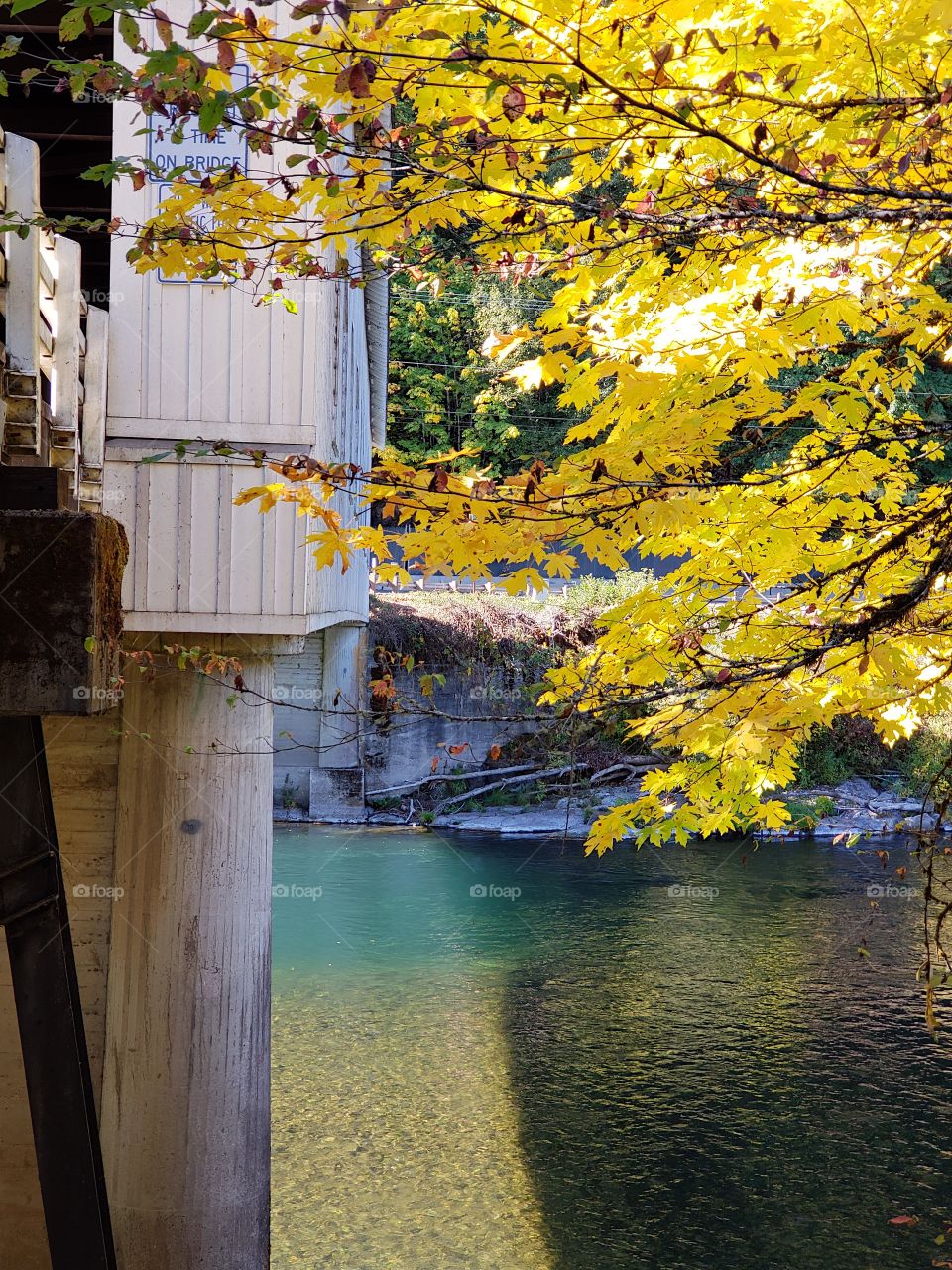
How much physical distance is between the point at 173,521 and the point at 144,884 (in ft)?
5.70

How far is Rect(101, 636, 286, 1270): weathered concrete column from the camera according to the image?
563 cm

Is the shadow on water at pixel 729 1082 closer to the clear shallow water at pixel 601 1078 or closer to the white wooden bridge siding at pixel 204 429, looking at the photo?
the clear shallow water at pixel 601 1078

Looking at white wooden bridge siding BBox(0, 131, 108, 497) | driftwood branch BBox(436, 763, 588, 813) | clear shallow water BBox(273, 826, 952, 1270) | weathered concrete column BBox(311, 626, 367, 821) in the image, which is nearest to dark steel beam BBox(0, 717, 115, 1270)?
white wooden bridge siding BBox(0, 131, 108, 497)

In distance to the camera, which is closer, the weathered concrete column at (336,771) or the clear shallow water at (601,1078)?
the clear shallow water at (601,1078)

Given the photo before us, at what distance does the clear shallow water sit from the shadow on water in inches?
1.0

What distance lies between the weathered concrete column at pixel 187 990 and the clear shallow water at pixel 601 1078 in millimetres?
1832

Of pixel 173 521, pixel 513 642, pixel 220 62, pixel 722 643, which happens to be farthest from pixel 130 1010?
pixel 513 642

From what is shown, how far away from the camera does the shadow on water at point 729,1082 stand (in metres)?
7.66

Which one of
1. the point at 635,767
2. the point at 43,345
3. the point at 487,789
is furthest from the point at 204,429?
the point at 635,767

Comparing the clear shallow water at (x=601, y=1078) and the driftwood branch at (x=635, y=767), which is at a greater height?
the driftwood branch at (x=635, y=767)

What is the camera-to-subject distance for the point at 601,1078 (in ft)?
32.8

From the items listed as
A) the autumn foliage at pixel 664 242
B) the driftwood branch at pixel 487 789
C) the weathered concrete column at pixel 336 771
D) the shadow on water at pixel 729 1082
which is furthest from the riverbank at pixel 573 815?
the autumn foliage at pixel 664 242

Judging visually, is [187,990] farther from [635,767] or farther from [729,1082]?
[635,767]

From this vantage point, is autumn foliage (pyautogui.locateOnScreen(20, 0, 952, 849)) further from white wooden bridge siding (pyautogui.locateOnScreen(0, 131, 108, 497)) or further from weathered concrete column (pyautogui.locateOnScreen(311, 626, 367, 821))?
weathered concrete column (pyautogui.locateOnScreen(311, 626, 367, 821))
